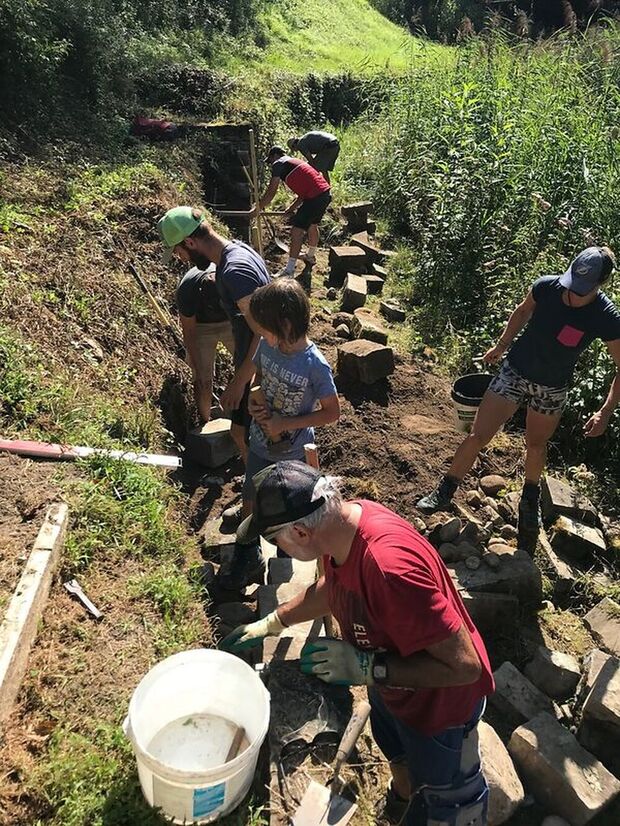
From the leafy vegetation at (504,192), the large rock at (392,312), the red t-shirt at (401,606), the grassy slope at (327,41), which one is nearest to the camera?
the red t-shirt at (401,606)

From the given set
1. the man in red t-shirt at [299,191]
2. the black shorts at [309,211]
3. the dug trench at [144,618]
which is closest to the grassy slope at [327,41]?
the man in red t-shirt at [299,191]

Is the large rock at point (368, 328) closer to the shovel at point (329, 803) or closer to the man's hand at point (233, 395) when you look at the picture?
the man's hand at point (233, 395)

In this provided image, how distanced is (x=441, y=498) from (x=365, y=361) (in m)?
1.79

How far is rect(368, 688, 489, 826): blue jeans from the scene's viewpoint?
2.20m

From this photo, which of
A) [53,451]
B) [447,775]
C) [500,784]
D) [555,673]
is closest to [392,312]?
[53,451]

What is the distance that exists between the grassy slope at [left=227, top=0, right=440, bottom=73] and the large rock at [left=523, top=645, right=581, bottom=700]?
1312cm

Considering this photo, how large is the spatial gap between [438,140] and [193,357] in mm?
6051

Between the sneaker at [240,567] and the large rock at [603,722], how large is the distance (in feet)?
6.40

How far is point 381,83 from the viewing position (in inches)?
538

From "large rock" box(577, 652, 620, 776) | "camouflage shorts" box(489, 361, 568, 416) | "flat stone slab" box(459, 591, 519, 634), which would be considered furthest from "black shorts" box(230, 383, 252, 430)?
"large rock" box(577, 652, 620, 776)

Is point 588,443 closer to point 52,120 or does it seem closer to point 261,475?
point 261,475

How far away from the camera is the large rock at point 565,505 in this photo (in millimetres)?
4836

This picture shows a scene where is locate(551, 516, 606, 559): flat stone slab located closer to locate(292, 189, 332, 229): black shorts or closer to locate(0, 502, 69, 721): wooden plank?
locate(0, 502, 69, 721): wooden plank

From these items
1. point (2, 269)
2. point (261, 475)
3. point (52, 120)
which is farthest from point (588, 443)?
point (52, 120)
